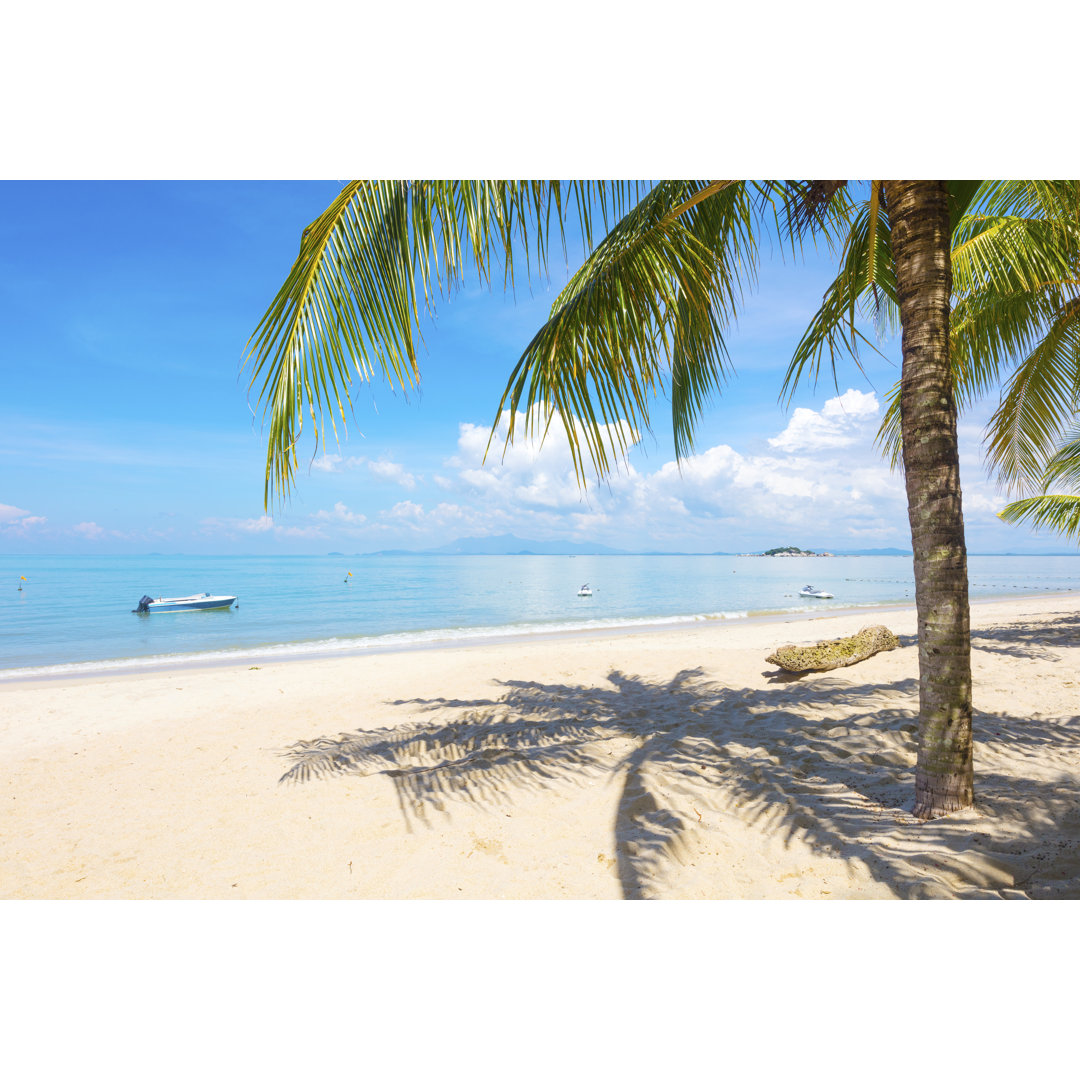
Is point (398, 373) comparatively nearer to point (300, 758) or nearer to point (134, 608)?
point (300, 758)

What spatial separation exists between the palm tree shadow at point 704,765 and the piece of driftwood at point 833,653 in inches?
11.4

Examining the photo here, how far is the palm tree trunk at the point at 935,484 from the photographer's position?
8.80 ft

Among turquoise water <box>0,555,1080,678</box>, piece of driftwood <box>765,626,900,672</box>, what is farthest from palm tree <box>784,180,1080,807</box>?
turquoise water <box>0,555,1080,678</box>

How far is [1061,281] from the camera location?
4.57 meters

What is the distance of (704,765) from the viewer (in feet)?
12.5

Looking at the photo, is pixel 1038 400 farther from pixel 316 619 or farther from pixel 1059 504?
pixel 316 619

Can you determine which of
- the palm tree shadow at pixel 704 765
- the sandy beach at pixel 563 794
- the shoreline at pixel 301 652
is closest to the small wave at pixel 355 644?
the shoreline at pixel 301 652

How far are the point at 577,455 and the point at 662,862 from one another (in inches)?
77.8

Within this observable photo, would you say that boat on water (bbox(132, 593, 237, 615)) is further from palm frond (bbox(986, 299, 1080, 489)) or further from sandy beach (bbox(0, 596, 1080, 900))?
palm frond (bbox(986, 299, 1080, 489))

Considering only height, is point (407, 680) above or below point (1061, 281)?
below

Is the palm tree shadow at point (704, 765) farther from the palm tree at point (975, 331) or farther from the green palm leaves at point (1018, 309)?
the green palm leaves at point (1018, 309)

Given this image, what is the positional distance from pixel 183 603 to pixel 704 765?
23179 mm
